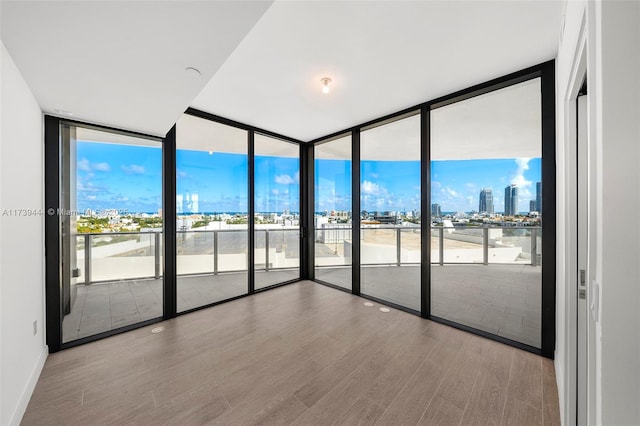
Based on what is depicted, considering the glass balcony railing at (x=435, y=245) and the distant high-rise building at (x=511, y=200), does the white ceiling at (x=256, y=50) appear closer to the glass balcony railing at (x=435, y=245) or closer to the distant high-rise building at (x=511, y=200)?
the distant high-rise building at (x=511, y=200)

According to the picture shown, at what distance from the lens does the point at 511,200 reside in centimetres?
304

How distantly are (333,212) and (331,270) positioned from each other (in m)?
1.14

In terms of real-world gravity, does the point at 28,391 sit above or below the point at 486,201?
below

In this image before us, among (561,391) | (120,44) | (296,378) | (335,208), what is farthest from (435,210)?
(120,44)

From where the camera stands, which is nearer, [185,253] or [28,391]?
[28,391]

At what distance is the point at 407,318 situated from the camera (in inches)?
130

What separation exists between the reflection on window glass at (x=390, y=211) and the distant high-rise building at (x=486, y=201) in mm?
804

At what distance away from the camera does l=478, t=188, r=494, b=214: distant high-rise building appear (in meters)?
3.24

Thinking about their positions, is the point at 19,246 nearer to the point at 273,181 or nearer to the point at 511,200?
the point at 273,181

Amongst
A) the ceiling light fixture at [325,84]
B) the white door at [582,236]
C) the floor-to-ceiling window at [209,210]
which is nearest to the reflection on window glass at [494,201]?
the white door at [582,236]

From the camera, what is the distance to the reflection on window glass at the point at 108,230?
2816mm

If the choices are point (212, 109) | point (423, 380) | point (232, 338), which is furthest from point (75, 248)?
point (423, 380)

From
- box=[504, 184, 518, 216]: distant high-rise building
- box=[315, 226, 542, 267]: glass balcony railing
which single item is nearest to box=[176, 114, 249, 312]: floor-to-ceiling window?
box=[315, 226, 542, 267]: glass balcony railing

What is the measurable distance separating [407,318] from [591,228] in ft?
8.86
